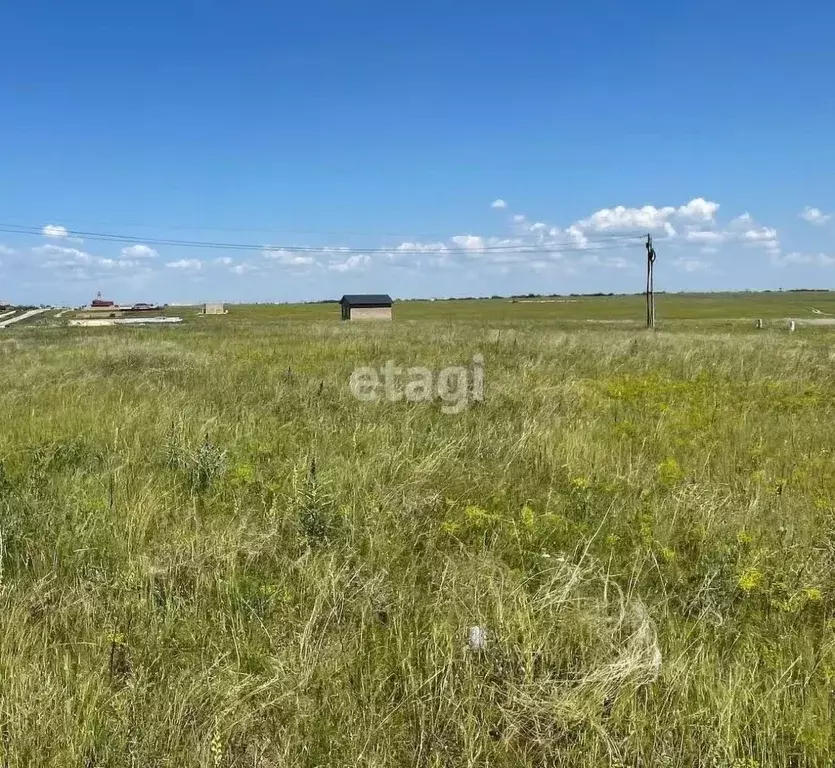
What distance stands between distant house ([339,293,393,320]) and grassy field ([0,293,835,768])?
65027mm

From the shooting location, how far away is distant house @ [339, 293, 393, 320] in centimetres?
7031

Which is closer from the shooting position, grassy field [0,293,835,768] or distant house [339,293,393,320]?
grassy field [0,293,835,768]

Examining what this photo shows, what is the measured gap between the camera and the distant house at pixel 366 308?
70312 mm

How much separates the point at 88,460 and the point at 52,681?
293 centimetres

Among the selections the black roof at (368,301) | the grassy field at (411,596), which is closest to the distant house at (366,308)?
the black roof at (368,301)

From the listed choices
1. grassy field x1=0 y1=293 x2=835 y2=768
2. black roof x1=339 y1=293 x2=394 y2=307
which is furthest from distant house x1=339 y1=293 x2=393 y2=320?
grassy field x1=0 y1=293 x2=835 y2=768

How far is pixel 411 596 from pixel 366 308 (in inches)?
2748

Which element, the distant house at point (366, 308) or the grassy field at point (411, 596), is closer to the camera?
the grassy field at point (411, 596)

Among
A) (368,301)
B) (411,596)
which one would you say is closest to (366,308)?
(368,301)

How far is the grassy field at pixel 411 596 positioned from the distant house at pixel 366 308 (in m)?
65.0

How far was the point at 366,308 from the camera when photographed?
71.4 meters

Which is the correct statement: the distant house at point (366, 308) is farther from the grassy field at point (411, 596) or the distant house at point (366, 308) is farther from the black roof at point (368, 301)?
the grassy field at point (411, 596)

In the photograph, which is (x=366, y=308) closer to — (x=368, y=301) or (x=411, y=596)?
(x=368, y=301)

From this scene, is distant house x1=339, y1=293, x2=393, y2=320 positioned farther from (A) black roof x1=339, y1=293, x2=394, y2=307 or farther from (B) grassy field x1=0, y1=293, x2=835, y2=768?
(B) grassy field x1=0, y1=293, x2=835, y2=768
